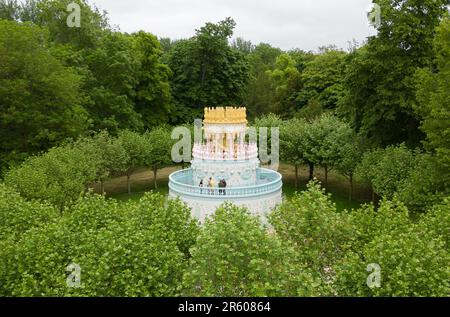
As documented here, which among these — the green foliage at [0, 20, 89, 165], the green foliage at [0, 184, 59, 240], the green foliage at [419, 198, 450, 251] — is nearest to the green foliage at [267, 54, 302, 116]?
the green foliage at [0, 20, 89, 165]

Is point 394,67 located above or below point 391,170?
above

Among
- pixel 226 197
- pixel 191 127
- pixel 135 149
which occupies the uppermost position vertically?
pixel 191 127

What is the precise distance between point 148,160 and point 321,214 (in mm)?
30035

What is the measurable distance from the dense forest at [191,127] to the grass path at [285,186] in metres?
1.25

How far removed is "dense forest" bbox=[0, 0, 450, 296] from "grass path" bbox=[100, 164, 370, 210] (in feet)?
4.11

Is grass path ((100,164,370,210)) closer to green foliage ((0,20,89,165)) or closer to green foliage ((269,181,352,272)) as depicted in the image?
green foliage ((0,20,89,165))

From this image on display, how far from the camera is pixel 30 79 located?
126ft

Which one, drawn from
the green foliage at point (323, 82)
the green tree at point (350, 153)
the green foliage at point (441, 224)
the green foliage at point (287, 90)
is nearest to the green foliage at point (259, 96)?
the green foliage at point (287, 90)

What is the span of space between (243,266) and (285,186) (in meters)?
33.8

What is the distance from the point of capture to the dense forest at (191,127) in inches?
624

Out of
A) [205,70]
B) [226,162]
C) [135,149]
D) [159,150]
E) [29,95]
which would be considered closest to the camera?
[226,162]

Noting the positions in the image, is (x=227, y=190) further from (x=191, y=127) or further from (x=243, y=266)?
(x=191, y=127)

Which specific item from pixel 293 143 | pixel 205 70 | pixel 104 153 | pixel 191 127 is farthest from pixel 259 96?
pixel 104 153

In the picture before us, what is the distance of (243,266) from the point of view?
1572 centimetres
